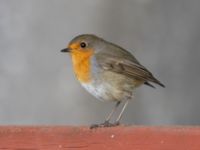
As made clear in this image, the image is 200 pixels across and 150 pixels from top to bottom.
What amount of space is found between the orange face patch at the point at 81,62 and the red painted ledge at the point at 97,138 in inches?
45.0

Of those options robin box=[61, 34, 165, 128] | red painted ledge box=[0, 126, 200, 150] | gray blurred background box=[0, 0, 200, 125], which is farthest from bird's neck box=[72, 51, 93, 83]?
gray blurred background box=[0, 0, 200, 125]

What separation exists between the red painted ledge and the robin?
1037 mm

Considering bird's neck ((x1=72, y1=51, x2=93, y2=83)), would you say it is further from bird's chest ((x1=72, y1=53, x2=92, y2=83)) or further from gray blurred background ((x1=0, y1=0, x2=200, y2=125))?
gray blurred background ((x1=0, y1=0, x2=200, y2=125))

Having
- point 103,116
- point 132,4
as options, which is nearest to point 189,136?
point 103,116

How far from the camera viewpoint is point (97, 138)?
10.4ft

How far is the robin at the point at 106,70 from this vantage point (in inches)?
170

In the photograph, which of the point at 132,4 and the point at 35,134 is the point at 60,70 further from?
the point at 35,134

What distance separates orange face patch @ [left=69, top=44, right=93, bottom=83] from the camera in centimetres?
437

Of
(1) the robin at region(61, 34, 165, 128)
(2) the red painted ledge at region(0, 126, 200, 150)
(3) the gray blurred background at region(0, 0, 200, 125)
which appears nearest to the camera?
(2) the red painted ledge at region(0, 126, 200, 150)

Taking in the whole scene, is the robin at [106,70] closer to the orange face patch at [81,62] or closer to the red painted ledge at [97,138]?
the orange face patch at [81,62]

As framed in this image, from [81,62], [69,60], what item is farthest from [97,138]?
[69,60]

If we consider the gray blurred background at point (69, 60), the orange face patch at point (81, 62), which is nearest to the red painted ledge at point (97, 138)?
the orange face patch at point (81, 62)

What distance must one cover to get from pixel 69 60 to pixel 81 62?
4.99 ft

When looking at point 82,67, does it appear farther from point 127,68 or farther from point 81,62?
point 127,68
